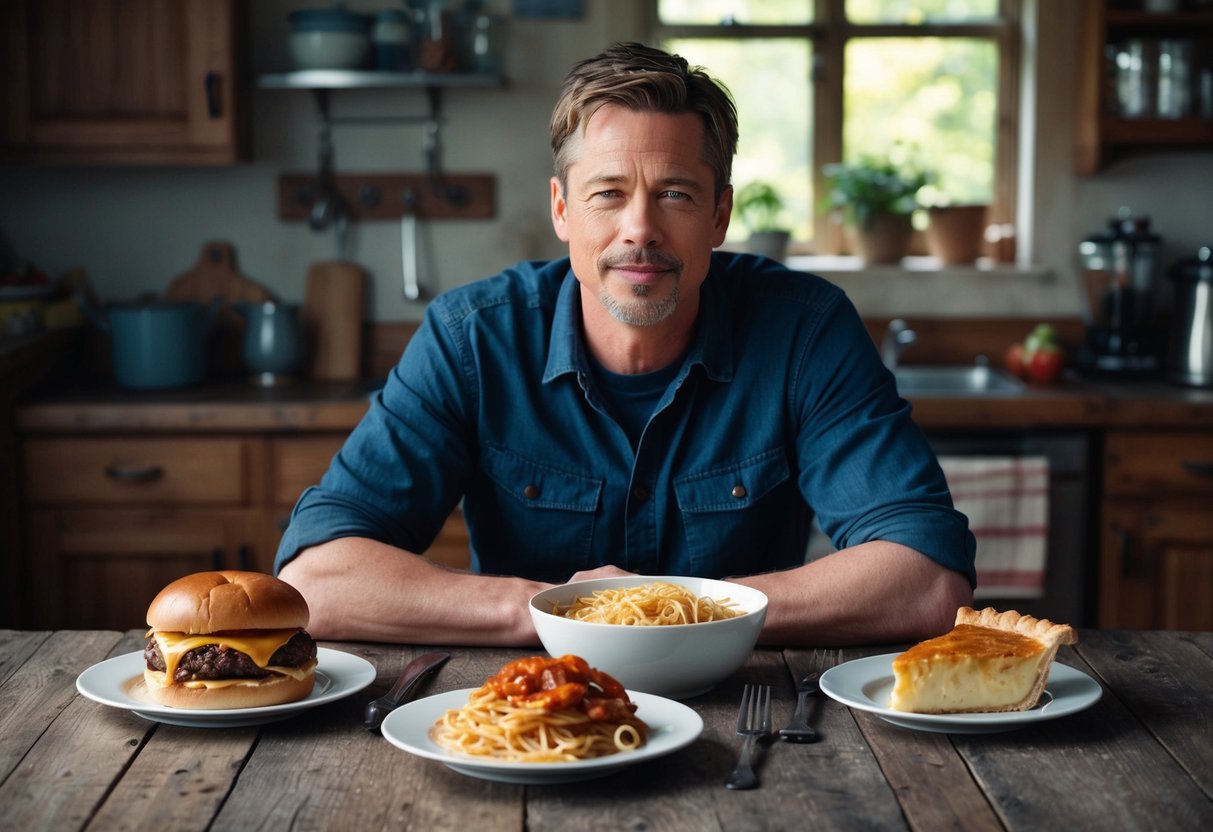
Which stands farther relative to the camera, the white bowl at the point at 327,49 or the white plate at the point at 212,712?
the white bowl at the point at 327,49

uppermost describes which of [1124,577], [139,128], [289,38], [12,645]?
[289,38]

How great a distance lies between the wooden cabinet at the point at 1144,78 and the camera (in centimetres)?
359

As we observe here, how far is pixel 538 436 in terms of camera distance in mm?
1960

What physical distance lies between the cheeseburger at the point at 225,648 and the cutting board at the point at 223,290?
2684mm

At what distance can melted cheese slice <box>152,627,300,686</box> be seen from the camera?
126 centimetres

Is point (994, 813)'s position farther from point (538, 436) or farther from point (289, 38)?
point (289, 38)

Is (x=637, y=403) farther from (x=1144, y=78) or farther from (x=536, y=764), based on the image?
(x=1144, y=78)

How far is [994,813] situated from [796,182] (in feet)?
10.5

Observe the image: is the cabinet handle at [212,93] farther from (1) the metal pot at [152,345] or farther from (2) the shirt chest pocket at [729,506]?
(2) the shirt chest pocket at [729,506]

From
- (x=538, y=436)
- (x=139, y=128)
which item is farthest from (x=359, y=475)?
(x=139, y=128)

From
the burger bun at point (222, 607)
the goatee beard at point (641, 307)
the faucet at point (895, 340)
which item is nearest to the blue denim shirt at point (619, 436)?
the goatee beard at point (641, 307)

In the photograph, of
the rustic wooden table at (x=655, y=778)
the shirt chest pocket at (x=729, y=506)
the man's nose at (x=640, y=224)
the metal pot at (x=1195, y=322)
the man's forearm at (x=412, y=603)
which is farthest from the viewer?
the metal pot at (x=1195, y=322)

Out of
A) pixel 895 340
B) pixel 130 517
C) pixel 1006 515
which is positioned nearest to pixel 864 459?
pixel 1006 515

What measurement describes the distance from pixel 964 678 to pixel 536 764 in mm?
423
